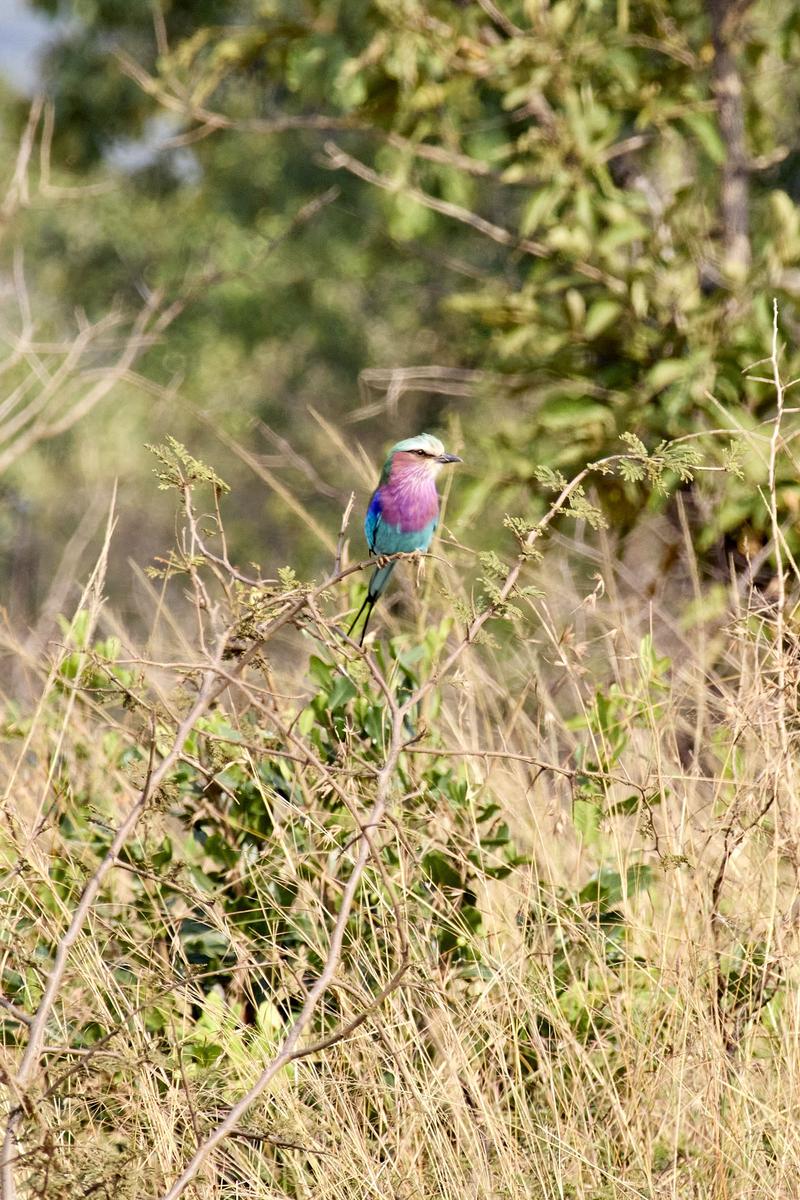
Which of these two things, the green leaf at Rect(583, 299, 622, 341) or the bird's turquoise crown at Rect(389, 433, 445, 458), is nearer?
the bird's turquoise crown at Rect(389, 433, 445, 458)

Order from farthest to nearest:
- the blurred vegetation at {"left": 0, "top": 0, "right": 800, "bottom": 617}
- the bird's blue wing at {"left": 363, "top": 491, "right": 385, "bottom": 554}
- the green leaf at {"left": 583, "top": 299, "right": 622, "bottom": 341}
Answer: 1. the green leaf at {"left": 583, "top": 299, "right": 622, "bottom": 341}
2. the blurred vegetation at {"left": 0, "top": 0, "right": 800, "bottom": 617}
3. the bird's blue wing at {"left": 363, "top": 491, "right": 385, "bottom": 554}

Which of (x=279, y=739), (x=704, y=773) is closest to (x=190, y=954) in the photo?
(x=279, y=739)

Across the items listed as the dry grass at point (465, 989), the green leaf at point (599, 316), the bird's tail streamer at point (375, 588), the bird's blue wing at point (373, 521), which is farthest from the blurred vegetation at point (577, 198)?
the dry grass at point (465, 989)

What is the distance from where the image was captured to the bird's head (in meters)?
3.22

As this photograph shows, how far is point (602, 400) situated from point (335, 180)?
7.28m

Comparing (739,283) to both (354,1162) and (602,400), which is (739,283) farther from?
(354,1162)

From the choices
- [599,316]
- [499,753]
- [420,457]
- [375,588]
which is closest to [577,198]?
[599,316]

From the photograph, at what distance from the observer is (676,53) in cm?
490

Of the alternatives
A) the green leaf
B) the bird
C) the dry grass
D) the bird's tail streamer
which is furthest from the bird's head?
the green leaf

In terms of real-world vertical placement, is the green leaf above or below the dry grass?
above

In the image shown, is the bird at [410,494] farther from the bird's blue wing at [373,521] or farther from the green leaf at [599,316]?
the green leaf at [599,316]

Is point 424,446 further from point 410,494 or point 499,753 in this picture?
point 499,753

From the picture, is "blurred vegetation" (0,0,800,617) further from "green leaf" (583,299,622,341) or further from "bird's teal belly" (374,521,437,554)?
"bird's teal belly" (374,521,437,554)

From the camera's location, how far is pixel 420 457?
3.27 meters
